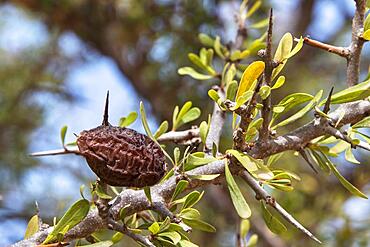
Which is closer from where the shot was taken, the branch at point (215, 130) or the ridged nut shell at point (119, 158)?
the ridged nut shell at point (119, 158)

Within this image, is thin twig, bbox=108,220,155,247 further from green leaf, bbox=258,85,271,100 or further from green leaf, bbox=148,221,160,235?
green leaf, bbox=258,85,271,100

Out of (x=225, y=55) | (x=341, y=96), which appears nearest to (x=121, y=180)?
(x=341, y=96)

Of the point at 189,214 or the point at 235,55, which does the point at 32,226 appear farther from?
the point at 235,55

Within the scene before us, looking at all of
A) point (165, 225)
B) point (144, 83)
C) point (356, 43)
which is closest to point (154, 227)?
point (165, 225)

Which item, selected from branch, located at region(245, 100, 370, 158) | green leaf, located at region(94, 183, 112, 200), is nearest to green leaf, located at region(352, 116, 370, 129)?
branch, located at region(245, 100, 370, 158)

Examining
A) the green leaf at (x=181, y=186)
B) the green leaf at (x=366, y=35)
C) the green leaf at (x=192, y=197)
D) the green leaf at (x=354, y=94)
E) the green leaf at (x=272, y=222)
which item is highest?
the green leaf at (x=366, y=35)

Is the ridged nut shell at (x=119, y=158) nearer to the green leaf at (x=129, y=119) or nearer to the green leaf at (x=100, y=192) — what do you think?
the green leaf at (x=100, y=192)

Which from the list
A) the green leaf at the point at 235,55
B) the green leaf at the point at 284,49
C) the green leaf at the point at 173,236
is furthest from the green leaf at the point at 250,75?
the green leaf at the point at 235,55

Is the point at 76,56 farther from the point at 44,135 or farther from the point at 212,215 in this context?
the point at 212,215
